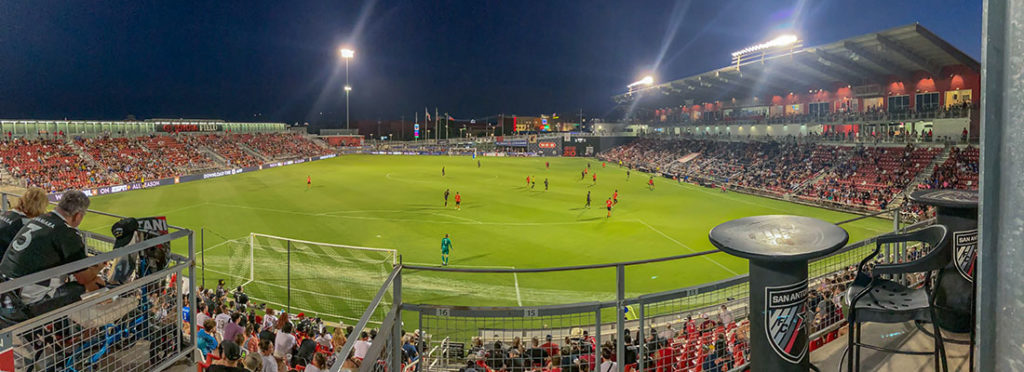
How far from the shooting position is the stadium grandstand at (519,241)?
422cm

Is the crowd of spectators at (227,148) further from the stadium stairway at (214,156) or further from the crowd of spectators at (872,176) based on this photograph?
the crowd of spectators at (872,176)

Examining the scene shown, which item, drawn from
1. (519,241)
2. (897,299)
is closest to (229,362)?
(897,299)

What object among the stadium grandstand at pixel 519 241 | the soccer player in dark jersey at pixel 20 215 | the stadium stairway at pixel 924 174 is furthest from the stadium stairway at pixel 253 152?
the soccer player in dark jersey at pixel 20 215

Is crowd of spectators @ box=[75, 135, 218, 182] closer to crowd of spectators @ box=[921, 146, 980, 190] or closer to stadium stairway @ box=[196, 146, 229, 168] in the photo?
stadium stairway @ box=[196, 146, 229, 168]

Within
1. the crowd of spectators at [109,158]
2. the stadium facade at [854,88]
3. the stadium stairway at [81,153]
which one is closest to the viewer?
the stadium facade at [854,88]

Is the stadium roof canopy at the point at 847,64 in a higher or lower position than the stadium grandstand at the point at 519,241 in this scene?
higher

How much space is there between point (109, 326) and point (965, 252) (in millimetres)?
7603

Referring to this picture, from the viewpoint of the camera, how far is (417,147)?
109 meters

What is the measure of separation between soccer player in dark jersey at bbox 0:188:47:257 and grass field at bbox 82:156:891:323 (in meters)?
→ 12.1

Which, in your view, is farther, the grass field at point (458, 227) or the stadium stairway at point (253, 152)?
the stadium stairway at point (253, 152)

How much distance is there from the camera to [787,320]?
353 cm

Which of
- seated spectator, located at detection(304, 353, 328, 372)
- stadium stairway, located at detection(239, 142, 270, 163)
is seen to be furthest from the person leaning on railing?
stadium stairway, located at detection(239, 142, 270, 163)

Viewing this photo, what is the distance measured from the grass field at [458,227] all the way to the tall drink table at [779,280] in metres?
15.2

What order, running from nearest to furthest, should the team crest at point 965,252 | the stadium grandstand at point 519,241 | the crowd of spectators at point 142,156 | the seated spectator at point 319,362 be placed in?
the stadium grandstand at point 519,241 → the team crest at point 965,252 → the seated spectator at point 319,362 → the crowd of spectators at point 142,156
